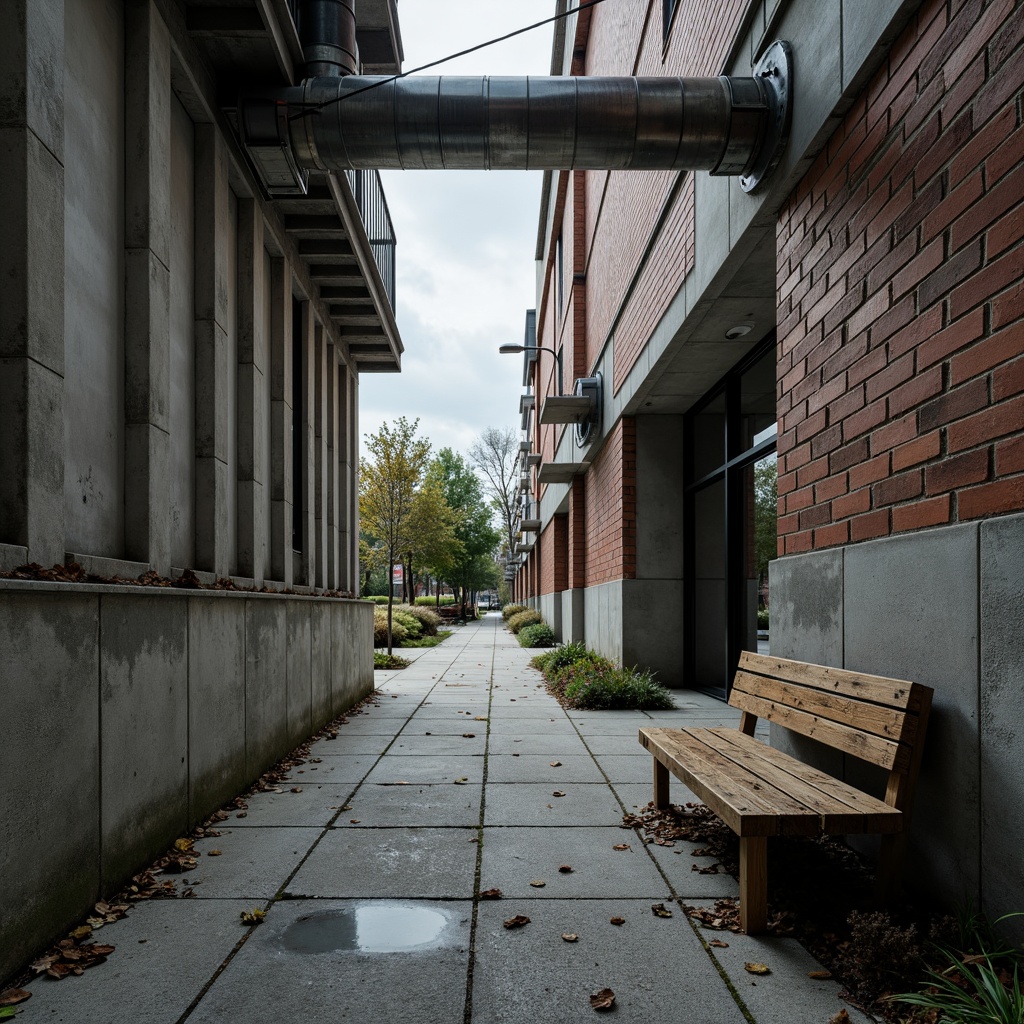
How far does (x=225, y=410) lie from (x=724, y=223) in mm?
3983

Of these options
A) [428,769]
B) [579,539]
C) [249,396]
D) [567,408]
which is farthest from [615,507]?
[249,396]

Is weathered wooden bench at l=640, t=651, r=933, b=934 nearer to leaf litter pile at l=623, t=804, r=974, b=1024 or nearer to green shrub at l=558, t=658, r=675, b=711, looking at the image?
leaf litter pile at l=623, t=804, r=974, b=1024

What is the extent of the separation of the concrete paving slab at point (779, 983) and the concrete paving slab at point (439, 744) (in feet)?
11.9

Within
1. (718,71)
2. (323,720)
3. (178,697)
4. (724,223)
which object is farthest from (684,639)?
(178,697)

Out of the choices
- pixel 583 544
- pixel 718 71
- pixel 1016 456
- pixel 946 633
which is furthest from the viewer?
pixel 583 544

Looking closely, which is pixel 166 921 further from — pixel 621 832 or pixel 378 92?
pixel 378 92

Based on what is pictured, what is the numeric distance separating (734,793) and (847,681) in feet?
2.59

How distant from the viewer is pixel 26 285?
2.99m

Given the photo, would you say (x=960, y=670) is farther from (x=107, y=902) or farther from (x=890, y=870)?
(x=107, y=902)

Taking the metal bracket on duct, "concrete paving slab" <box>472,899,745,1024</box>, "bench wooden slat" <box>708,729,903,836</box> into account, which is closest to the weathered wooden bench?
"bench wooden slat" <box>708,729,903,836</box>

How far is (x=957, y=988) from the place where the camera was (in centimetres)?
229

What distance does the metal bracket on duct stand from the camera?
15.8 feet

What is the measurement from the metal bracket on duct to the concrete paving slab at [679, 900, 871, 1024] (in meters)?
4.30

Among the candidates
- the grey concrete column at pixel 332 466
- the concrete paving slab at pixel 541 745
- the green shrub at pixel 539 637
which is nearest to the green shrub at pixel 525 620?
the green shrub at pixel 539 637
